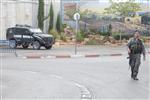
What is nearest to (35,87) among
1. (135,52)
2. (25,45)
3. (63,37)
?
(135,52)

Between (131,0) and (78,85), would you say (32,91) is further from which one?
(131,0)

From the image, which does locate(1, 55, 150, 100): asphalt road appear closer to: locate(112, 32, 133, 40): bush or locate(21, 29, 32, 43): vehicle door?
locate(21, 29, 32, 43): vehicle door

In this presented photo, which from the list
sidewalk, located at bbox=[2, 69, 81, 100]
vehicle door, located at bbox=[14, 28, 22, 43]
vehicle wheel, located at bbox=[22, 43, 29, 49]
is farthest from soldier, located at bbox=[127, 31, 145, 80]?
vehicle door, located at bbox=[14, 28, 22, 43]

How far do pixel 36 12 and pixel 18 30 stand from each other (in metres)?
9.74

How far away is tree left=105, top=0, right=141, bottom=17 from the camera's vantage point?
173 feet

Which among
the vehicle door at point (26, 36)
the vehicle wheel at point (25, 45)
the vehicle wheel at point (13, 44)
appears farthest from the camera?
the vehicle wheel at point (25, 45)

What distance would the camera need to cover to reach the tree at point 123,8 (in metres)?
52.8

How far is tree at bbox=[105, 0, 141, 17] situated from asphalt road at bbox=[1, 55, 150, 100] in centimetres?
2763

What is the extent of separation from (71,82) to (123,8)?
35.2m

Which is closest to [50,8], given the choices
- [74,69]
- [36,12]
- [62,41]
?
[36,12]

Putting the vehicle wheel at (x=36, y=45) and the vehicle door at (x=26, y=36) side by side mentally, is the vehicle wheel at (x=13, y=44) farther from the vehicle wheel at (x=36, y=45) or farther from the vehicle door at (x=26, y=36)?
the vehicle wheel at (x=36, y=45)

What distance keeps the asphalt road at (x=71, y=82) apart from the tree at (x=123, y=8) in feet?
90.7

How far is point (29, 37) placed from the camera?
43.3 metres

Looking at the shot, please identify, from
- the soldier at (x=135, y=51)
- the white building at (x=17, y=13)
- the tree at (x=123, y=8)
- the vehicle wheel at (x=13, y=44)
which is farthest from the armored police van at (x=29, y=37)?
the soldier at (x=135, y=51)
